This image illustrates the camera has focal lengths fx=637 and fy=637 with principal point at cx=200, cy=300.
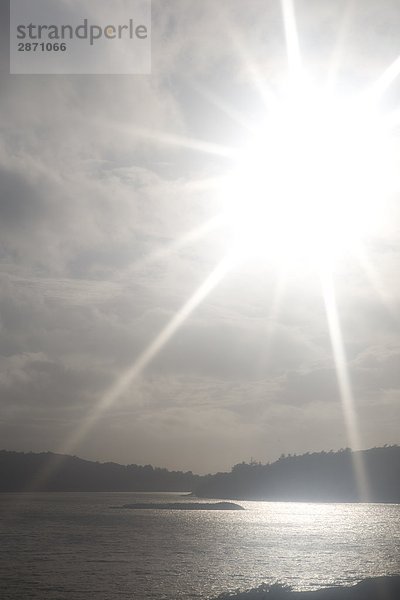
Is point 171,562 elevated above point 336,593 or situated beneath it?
situated beneath

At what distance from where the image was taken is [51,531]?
5192 inches

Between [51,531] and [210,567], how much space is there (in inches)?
2518

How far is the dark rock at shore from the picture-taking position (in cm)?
4950

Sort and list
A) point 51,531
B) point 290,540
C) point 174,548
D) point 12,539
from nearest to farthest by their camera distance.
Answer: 1. point 174,548
2. point 12,539
3. point 290,540
4. point 51,531

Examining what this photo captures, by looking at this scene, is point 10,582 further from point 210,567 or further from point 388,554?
point 388,554

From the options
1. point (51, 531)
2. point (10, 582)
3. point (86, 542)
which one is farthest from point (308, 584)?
point (51, 531)

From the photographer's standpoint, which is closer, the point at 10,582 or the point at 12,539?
the point at 10,582

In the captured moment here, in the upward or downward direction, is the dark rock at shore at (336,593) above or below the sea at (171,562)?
above

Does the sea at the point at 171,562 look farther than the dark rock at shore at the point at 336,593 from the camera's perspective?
Yes

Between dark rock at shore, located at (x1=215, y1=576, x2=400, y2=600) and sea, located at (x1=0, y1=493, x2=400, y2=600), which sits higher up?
dark rock at shore, located at (x1=215, y1=576, x2=400, y2=600)

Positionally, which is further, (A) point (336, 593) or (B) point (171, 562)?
(B) point (171, 562)

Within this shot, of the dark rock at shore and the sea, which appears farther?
the sea

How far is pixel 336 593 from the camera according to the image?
50.4m

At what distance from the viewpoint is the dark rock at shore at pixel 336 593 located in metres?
49.5
